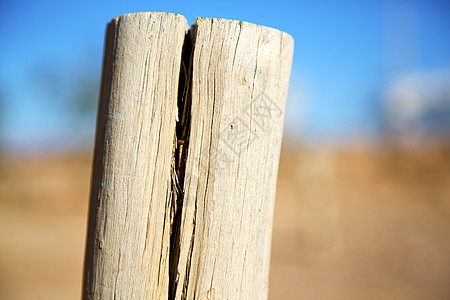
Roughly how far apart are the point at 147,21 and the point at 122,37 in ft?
0.37

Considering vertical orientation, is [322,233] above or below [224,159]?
below

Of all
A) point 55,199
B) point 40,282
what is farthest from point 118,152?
point 55,199

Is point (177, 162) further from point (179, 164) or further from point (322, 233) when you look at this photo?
point (322, 233)

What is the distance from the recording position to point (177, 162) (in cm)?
128

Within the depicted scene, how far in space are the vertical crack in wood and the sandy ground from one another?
4.55 m

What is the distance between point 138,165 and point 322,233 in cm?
837

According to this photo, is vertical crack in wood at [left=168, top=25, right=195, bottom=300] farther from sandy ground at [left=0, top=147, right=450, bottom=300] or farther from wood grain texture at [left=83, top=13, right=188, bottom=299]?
sandy ground at [left=0, top=147, right=450, bottom=300]

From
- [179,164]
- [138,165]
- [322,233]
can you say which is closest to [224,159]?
[179,164]

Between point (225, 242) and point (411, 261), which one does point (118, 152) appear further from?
point (411, 261)

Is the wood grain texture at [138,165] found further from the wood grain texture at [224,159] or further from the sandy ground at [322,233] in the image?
the sandy ground at [322,233]

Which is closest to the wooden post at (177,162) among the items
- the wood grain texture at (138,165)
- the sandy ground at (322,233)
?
the wood grain texture at (138,165)

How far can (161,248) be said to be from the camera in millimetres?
1234

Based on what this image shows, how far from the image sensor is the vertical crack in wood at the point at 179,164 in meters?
1.25

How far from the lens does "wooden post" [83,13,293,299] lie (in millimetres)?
1212
